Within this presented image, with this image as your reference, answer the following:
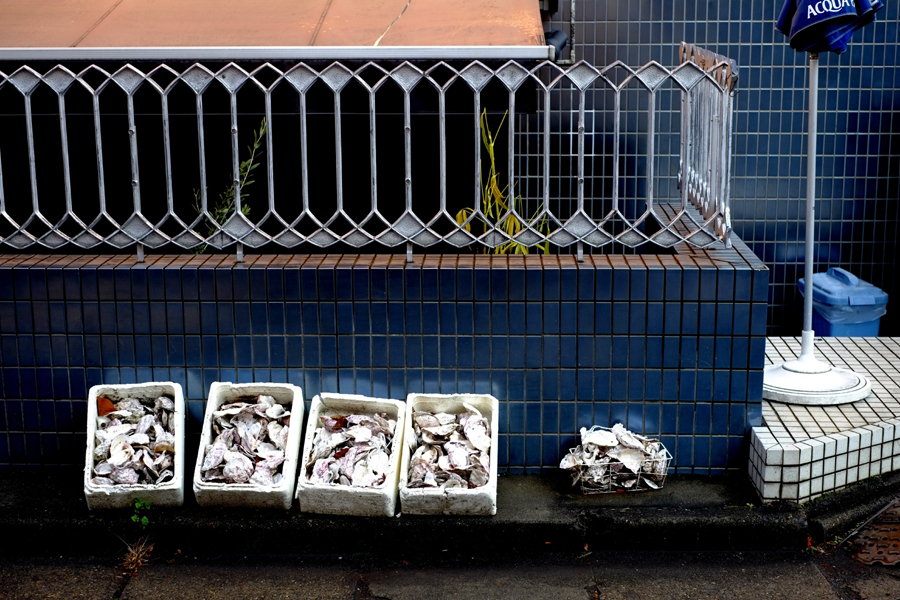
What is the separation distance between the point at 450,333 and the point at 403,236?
521 millimetres

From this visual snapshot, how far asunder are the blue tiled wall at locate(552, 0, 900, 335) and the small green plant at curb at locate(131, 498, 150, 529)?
4.62 m

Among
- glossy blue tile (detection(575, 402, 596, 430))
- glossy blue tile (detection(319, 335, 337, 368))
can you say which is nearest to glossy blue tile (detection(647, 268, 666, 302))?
glossy blue tile (detection(575, 402, 596, 430))

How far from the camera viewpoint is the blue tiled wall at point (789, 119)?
23.5 feet

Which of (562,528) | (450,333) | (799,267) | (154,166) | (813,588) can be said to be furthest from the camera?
(799,267)

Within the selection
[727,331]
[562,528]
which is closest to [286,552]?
[562,528]

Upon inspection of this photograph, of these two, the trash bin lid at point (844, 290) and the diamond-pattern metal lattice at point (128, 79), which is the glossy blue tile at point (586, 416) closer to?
the diamond-pattern metal lattice at point (128, 79)

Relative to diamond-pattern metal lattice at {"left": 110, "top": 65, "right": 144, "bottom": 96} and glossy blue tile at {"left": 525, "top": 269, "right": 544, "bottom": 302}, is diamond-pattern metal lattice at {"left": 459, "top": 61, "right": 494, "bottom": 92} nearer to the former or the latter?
glossy blue tile at {"left": 525, "top": 269, "right": 544, "bottom": 302}

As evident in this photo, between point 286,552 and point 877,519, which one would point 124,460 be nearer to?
point 286,552

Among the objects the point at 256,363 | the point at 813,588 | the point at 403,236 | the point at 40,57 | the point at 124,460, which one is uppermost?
the point at 40,57

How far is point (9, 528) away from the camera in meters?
4.37

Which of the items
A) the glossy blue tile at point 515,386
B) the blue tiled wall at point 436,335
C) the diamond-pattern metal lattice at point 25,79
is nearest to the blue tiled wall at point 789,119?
the blue tiled wall at point 436,335

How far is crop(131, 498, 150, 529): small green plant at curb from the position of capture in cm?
433

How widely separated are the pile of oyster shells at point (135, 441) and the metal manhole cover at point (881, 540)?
3180 millimetres

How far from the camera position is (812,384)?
5.11 m
